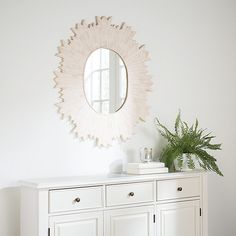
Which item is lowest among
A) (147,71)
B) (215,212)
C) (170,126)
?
(215,212)

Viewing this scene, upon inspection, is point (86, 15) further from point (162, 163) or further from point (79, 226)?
point (79, 226)

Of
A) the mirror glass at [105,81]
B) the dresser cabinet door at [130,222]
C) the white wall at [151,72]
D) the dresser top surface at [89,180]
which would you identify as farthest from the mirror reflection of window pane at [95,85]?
the dresser cabinet door at [130,222]

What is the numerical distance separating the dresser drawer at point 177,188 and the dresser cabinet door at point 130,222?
15 cm

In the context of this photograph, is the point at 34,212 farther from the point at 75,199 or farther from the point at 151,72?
the point at 151,72

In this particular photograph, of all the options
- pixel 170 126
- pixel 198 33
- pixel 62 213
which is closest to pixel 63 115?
pixel 62 213

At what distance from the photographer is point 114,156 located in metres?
3.90

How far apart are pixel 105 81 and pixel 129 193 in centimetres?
85

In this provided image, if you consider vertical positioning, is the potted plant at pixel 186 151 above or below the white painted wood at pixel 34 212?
above

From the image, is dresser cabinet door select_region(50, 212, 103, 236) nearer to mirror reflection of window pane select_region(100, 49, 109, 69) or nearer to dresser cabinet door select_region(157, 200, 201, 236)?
dresser cabinet door select_region(157, 200, 201, 236)

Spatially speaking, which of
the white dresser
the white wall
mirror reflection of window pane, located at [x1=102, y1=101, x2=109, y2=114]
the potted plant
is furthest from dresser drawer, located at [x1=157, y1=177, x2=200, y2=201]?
mirror reflection of window pane, located at [x1=102, y1=101, x2=109, y2=114]

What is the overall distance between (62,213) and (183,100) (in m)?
1.63

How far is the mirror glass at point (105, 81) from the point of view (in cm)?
375

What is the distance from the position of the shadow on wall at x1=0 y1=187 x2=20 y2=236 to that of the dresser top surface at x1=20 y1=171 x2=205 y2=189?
0.13 m

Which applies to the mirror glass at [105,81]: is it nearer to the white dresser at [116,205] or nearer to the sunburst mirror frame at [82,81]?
the sunburst mirror frame at [82,81]
